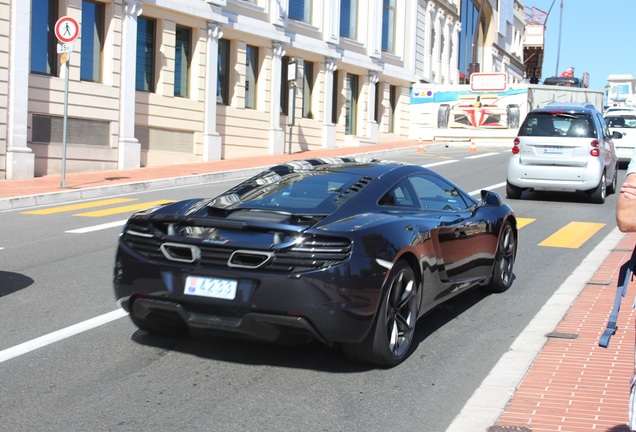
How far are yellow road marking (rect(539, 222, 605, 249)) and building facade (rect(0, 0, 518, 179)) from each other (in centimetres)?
1013

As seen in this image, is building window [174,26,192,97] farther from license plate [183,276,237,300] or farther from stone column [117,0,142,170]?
license plate [183,276,237,300]

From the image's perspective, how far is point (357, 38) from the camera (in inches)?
1587

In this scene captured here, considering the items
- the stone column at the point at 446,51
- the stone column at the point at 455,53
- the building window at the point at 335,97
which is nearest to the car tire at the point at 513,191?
the building window at the point at 335,97

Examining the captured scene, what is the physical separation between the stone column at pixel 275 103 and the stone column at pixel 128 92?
8.22 meters

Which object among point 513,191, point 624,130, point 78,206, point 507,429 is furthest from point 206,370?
point 624,130

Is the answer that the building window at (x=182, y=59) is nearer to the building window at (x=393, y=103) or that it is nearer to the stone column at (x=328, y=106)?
the stone column at (x=328, y=106)

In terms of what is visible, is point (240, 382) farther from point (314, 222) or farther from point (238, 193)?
point (238, 193)

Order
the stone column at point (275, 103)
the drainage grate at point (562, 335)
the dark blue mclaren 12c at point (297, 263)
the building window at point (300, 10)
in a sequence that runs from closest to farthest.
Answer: the dark blue mclaren 12c at point (297, 263)
the drainage grate at point (562, 335)
the stone column at point (275, 103)
the building window at point (300, 10)

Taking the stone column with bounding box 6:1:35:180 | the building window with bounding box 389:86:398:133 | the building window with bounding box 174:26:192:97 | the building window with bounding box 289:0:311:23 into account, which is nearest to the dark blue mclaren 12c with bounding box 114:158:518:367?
the stone column with bounding box 6:1:35:180

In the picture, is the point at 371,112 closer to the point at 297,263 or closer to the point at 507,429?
the point at 297,263

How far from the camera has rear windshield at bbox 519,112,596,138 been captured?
53.6ft

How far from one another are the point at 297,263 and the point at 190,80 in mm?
23756

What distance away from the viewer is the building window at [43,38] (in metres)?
22.1

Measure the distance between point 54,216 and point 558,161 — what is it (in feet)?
30.0
